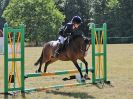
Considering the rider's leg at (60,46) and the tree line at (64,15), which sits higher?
the tree line at (64,15)

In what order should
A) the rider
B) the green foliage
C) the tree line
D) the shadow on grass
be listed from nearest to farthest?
1. the shadow on grass
2. the rider
3. the green foliage
4. the tree line

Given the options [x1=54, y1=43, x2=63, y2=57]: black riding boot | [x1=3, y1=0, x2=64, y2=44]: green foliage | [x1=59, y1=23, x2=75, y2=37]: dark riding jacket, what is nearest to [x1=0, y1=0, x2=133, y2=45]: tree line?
[x1=3, y1=0, x2=64, y2=44]: green foliage

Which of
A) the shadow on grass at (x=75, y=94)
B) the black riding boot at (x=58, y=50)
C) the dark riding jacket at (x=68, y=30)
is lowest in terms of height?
the shadow on grass at (x=75, y=94)

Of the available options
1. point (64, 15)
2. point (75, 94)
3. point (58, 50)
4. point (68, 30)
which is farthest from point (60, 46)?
point (64, 15)

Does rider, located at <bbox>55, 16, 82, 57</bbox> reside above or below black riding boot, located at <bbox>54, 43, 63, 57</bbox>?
above

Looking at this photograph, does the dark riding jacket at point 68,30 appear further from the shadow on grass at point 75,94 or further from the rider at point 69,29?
the shadow on grass at point 75,94

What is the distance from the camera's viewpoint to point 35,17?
214 feet

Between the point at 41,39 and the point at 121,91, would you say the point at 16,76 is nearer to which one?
the point at 121,91

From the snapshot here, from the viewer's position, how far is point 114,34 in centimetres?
7388

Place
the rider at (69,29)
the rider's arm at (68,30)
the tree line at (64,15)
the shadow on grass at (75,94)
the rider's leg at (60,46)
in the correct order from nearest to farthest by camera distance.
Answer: the shadow on grass at (75,94), the rider at (69,29), the rider's arm at (68,30), the rider's leg at (60,46), the tree line at (64,15)

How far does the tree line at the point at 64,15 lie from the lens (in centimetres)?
6500

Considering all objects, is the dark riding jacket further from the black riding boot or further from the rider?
the black riding boot

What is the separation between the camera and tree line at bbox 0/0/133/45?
6500cm

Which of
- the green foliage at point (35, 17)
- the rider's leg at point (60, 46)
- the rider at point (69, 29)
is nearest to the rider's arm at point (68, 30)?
the rider at point (69, 29)
